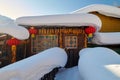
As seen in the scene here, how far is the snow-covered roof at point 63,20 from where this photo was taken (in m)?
6.86

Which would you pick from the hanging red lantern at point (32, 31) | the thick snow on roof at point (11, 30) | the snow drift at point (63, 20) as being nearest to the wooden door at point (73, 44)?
the snow drift at point (63, 20)

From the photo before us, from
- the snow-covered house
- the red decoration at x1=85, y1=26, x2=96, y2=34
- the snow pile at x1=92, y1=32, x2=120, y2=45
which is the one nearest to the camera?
the snow-covered house

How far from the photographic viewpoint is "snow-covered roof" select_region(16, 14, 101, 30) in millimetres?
6863

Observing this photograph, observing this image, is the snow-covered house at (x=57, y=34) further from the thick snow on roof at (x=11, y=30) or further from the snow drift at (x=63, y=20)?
the thick snow on roof at (x=11, y=30)

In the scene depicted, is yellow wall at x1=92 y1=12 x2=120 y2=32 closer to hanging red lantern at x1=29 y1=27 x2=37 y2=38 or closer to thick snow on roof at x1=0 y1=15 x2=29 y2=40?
hanging red lantern at x1=29 y1=27 x2=37 y2=38

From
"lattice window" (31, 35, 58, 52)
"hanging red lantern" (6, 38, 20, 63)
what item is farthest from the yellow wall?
"hanging red lantern" (6, 38, 20, 63)

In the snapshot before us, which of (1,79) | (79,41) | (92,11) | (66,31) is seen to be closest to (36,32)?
(66,31)

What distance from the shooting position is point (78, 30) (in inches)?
296

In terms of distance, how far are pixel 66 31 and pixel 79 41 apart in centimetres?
62

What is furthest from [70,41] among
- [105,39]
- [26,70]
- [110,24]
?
[26,70]

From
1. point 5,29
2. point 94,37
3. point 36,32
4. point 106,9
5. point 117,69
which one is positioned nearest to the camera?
point 117,69

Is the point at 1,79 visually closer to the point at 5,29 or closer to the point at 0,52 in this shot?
the point at 5,29

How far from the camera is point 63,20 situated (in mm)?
6930

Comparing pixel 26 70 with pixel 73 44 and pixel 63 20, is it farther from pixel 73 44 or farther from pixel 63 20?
pixel 73 44
